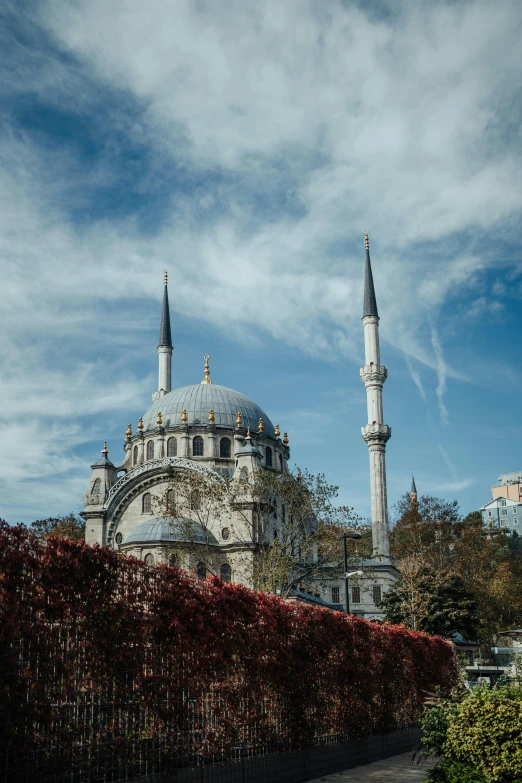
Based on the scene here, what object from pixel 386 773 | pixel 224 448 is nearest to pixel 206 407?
pixel 224 448

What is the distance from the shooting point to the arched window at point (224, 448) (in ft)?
199

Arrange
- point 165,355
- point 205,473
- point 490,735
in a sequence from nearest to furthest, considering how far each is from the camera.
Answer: point 490,735
point 205,473
point 165,355

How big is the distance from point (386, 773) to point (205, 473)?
35986 mm

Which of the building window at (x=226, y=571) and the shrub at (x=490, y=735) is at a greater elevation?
the building window at (x=226, y=571)

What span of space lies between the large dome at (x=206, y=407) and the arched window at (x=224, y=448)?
1.06 metres

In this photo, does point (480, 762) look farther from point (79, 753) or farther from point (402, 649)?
point (402, 649)

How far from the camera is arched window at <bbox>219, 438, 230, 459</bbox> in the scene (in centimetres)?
6062

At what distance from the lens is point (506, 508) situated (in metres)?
133

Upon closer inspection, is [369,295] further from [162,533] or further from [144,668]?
[144,668]

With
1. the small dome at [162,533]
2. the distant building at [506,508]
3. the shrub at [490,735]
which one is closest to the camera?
the shrub at [490,735]

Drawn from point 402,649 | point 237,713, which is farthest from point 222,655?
point 402,649

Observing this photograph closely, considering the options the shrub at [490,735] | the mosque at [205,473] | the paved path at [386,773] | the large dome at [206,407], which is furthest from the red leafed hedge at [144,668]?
the large dome at [206,407]

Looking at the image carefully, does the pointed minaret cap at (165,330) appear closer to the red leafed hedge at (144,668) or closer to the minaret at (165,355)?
the minaret at (165,355)

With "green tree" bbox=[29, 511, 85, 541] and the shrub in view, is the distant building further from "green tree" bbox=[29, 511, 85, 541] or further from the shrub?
the shrub
